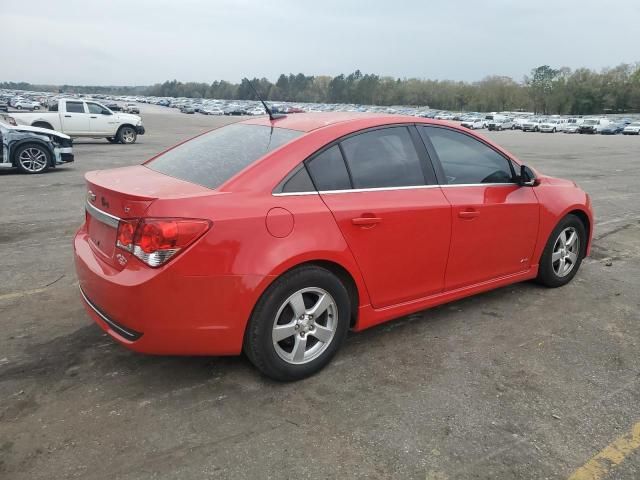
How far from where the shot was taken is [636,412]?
9.66 ft

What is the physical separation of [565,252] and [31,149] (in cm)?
1182

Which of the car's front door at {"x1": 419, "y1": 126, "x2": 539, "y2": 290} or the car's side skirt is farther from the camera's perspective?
the car's front door at {"x1": 419, "y1": 126, "x2": 539, "y2": 290}

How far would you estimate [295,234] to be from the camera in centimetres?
298

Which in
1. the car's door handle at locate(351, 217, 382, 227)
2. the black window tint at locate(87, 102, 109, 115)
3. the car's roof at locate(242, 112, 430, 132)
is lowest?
the black window tint at locate(87, 102, 109, 115)

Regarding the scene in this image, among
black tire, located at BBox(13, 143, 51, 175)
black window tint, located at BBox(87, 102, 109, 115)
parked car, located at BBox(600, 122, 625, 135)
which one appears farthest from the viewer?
parked car, located at BBox(600, 122, 625, 135)

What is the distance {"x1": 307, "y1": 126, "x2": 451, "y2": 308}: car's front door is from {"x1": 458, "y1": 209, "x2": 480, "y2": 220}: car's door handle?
13 centimetres

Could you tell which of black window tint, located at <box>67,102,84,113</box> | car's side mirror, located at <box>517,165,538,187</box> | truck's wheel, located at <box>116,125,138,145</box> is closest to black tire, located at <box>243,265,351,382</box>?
car's side mirror, located at <box>517,165,538,187</box>

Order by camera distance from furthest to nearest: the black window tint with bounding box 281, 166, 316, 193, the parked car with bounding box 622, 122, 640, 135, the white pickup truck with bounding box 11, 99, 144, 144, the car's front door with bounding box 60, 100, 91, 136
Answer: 1. the parked car with bounding box 622, 122, 640, 135
2. the car's front door with bounding box 60, 100, 91, 136
3. the white pickup truck with bounding box 11, 99, 144, 144
4. the black window tint with bounding box 281, 166, 316, 193

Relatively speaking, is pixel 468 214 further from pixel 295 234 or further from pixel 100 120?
pixel 100 120

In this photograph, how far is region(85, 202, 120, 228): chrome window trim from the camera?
2.97m

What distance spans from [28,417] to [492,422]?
2.49m

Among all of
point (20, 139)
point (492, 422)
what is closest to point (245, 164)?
point (492, 422)

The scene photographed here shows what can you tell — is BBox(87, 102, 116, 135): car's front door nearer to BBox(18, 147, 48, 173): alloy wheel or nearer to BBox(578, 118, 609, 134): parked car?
BBox(18, 147, 48, 173): alloy wheel

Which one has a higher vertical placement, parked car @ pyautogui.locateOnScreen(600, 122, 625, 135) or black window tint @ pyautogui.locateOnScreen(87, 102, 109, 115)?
black window tint @ pyautogui.locateOnScreen(87, 102, 109, 115)
